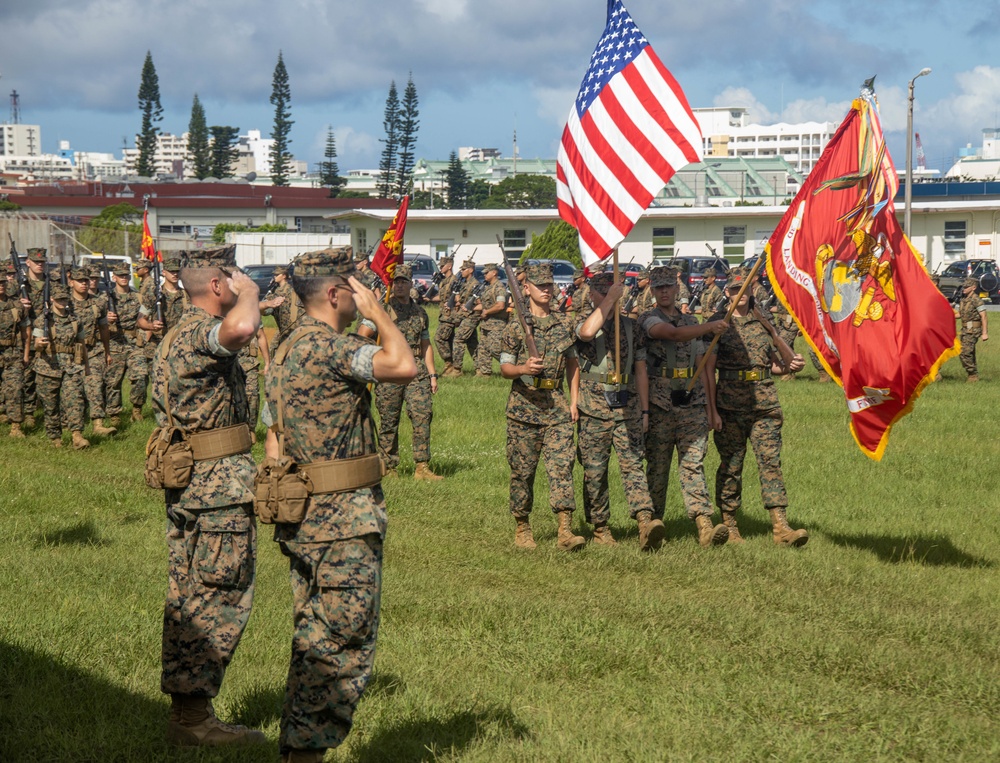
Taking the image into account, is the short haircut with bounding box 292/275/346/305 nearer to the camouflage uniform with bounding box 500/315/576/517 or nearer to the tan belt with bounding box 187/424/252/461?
the tan belt with bounding box 187/424/252/461

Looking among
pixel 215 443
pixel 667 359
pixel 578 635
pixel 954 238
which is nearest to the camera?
pixel 215 443

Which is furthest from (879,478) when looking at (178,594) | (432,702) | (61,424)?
(61,424)

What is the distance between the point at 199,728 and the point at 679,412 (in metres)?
5.32

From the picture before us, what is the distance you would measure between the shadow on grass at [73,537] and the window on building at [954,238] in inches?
2074

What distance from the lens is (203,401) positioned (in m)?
5.67

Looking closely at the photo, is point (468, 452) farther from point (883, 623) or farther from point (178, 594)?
point (178, 594)

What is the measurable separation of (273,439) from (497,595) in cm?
299

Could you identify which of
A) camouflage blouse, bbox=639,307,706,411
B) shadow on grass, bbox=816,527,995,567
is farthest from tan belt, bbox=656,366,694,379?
shadow on grass, bbox=816,527,995,567

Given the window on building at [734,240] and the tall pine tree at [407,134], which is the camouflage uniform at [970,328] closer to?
the window on building at [734,240]

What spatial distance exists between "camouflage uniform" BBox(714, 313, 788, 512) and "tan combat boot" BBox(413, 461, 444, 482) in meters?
3.85

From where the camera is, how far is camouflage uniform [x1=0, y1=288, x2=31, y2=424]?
15.6m

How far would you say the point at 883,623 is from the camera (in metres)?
7.62

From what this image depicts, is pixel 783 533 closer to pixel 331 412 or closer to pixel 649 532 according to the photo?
pixel 649 532

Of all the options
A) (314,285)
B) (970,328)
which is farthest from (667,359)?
(970,328)
